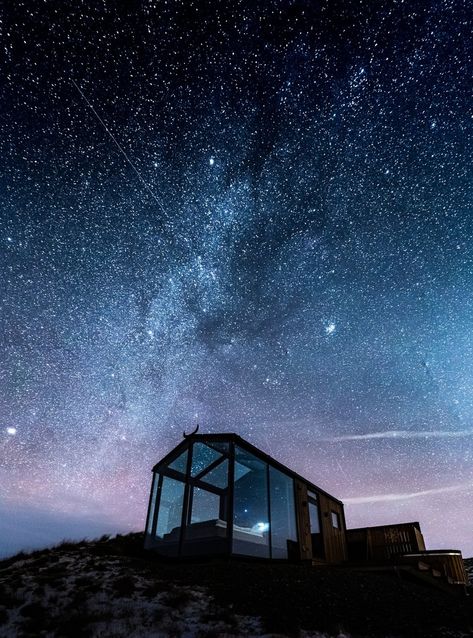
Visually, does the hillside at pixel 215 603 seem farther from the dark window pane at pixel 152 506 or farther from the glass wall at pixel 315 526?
the glass wall at pixel 315 526

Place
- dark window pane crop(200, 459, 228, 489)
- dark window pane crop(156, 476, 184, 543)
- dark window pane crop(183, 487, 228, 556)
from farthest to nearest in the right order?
dark window pane crop(200, 459, 228, 489) < dark window pane crop(156, 476, 184, 543) < dark window pane crop(183, 487, 228, 556)

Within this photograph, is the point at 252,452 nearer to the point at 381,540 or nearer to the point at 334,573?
the point at 334,573

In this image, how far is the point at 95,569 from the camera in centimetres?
1084

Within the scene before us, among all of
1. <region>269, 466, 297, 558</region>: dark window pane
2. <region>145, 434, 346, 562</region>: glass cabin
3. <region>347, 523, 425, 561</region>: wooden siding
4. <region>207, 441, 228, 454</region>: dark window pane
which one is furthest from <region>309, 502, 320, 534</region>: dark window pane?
<region>207, 441, 228, 454</region>: dark window pane

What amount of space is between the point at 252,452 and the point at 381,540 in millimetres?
9406

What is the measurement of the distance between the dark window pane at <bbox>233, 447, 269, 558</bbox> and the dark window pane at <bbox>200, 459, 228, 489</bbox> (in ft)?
1.84

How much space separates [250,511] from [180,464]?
4.11 metres

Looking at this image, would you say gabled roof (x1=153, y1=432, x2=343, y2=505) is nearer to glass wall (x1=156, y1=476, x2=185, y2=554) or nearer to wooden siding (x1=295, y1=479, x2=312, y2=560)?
wooden siding (x1=295, y1=479, x2=312, y2=560)

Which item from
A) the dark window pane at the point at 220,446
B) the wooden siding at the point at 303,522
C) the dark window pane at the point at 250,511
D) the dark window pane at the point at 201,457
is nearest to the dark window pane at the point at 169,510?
the dark window pane at the point at 201,457

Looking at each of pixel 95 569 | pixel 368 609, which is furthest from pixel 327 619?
pixel 95 569

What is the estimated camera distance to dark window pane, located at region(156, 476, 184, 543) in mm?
15408

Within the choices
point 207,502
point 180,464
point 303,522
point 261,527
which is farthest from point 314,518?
point 180,464


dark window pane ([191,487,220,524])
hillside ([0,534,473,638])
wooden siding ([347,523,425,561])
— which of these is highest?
dark window pane ([191,487,220,524])

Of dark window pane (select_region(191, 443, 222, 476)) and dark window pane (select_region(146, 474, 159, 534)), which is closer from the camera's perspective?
dark window pane (select_region(191, 443, 222, 476))
